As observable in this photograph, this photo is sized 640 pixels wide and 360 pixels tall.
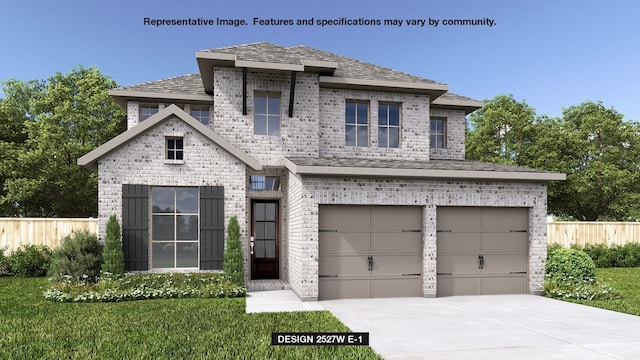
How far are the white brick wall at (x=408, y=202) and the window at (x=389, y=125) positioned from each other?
3.04 meters

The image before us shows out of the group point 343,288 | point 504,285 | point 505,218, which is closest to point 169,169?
point 343,288

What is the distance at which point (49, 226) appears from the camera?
53.9ft

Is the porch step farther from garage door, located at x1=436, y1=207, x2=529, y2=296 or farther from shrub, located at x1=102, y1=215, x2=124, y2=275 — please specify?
garage door, located at x1=436, y1=207, x2=529, y2=296

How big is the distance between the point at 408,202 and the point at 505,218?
2.96 meters

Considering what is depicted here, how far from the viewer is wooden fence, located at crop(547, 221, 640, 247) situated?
20359 mm

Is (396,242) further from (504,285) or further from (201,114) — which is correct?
(201,114)

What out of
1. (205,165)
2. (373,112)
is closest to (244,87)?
(205,165)

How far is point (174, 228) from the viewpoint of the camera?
11.8m

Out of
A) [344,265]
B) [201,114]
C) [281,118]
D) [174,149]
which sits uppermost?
[201,114]

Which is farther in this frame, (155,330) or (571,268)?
(571,268)

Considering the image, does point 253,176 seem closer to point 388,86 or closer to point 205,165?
point 205,165

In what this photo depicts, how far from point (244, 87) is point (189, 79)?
4.25m

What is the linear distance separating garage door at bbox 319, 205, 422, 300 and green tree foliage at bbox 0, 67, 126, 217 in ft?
61.3

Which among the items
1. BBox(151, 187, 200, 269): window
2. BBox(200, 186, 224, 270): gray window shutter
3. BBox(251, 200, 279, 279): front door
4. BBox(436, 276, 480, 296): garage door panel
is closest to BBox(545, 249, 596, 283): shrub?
BBox(436, 276, 480, 296): garage door panel
